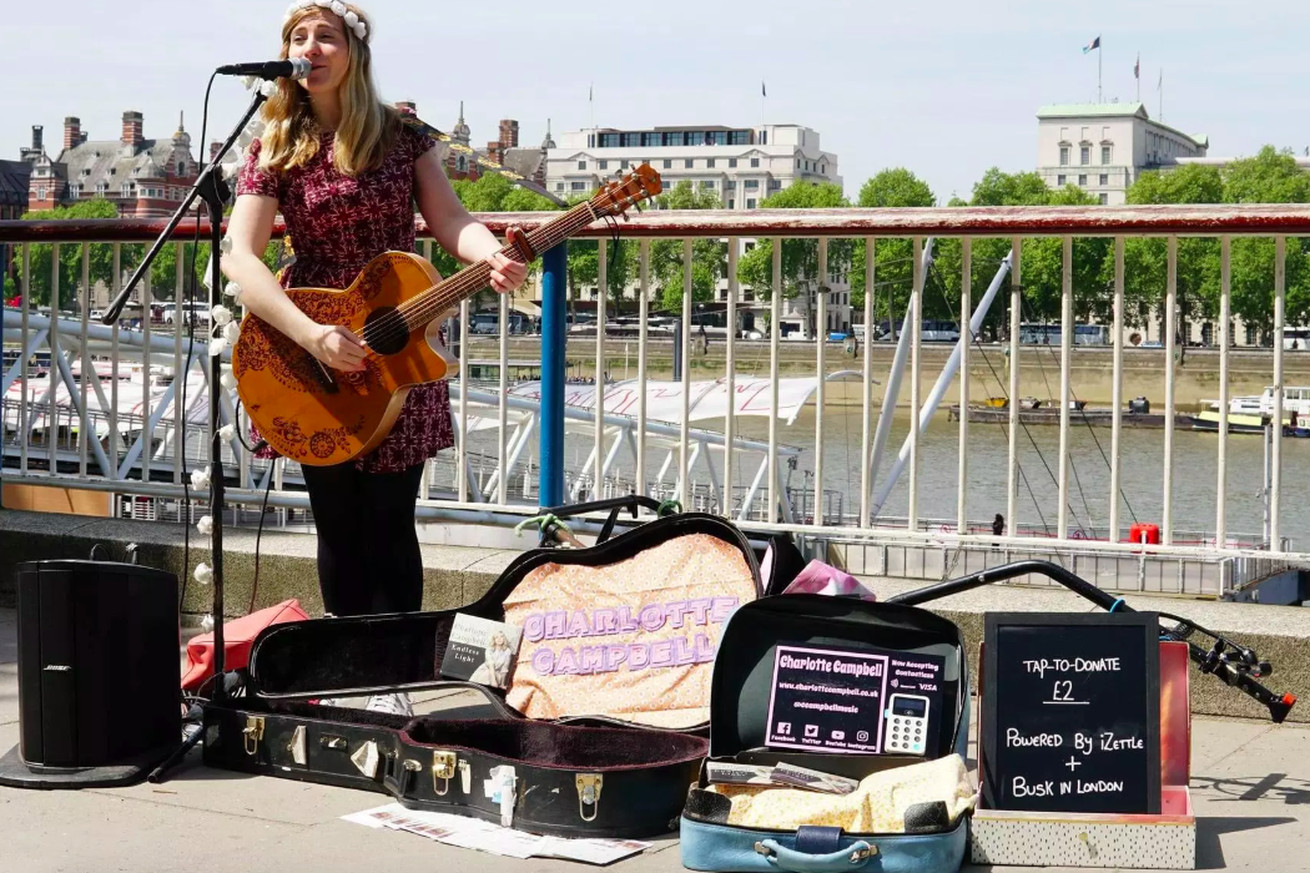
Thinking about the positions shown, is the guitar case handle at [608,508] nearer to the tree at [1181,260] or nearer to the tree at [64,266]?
the tree at [64,266]

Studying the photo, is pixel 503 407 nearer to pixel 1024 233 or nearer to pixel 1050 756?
pixel 1024 233

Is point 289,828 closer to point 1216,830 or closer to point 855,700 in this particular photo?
point 855,700

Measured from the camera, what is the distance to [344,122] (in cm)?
420

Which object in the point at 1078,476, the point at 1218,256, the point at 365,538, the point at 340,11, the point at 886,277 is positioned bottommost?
the point at 1078,476

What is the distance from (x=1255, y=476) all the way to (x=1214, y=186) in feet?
208

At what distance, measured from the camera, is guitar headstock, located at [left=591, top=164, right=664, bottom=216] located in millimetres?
4191

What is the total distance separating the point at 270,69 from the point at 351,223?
0.44 metres

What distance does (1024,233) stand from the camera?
492 centimetres

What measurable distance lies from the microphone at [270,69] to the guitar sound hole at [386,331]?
0.61m

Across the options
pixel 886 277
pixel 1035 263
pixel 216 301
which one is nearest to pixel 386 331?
pixel 216 301

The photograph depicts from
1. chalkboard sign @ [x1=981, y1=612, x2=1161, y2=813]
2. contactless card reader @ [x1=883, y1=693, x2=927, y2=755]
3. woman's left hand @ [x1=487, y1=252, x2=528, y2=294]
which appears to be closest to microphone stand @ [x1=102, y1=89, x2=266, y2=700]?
woman's left hand @ [x1=487, y1=252, x2=528, y2=294]

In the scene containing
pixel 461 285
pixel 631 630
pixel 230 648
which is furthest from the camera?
pixel 230 648

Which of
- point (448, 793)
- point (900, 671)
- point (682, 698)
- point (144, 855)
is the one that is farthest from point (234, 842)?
point (900, 671)

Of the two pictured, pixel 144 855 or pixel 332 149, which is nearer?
pixel 144 855
